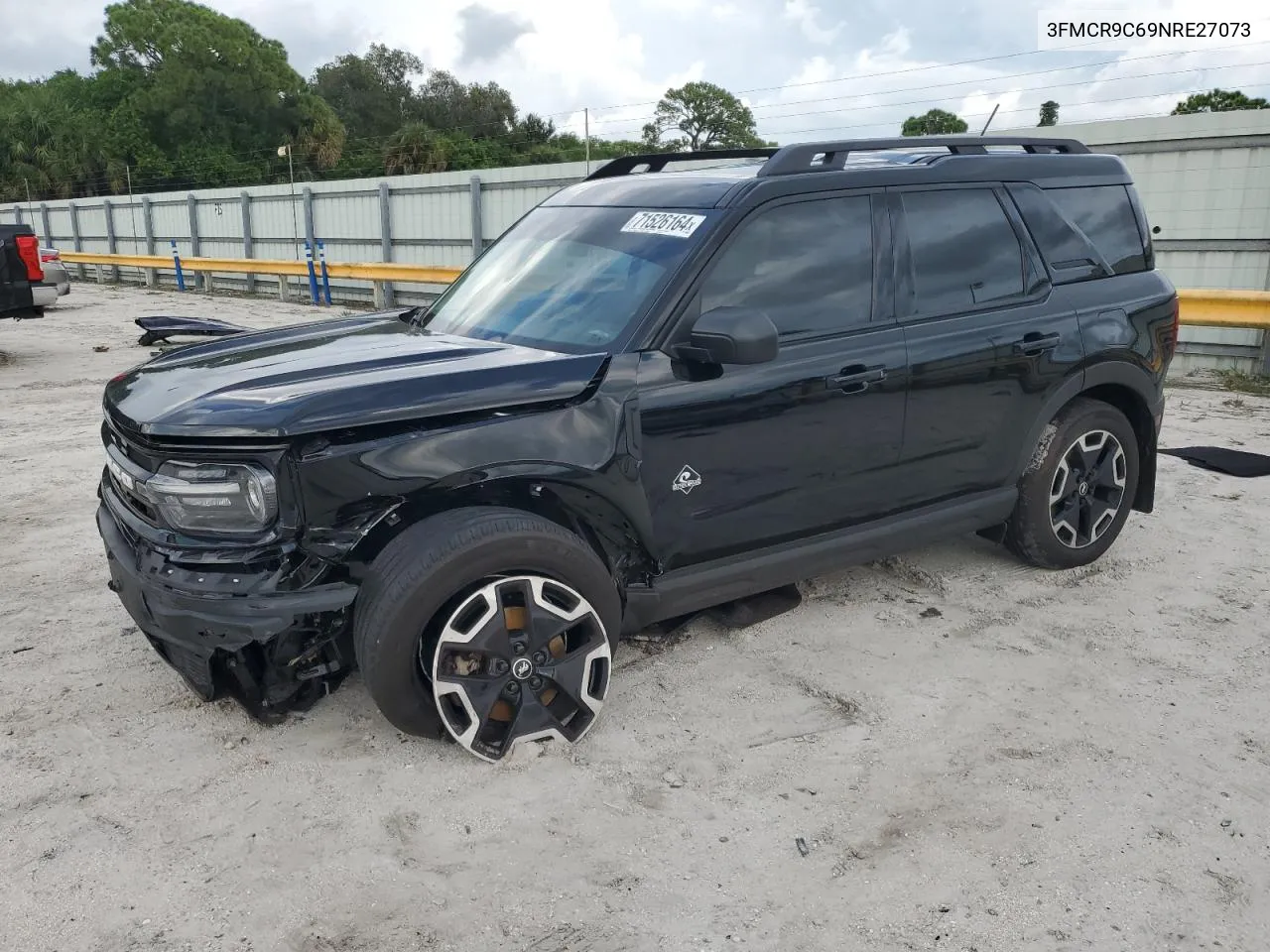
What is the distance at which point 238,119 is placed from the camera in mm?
70375

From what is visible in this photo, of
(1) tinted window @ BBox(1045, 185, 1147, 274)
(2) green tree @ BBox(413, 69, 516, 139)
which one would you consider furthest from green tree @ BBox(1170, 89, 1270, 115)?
(2) green tree @ BBox(413, 69, 516, 139)

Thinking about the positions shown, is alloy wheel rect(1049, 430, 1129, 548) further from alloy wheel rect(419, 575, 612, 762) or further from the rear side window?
alloy wheel rect(419, 575, 612, 762)

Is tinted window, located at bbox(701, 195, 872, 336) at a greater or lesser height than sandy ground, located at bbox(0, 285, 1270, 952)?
greater

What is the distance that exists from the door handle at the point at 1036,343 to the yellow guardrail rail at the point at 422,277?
5.28 m

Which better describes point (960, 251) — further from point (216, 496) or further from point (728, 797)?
point (216, 496)

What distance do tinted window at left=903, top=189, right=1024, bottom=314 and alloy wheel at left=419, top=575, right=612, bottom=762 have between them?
1.89 meters

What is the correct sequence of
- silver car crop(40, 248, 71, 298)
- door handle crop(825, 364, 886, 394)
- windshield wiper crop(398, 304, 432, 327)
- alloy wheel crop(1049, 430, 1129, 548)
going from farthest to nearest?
silver car crop(40, 248, 71, 298) < alloy wheel crop(1049, 430, 1129, 548) < windshield wiper crop(398, 304, 432, 327) < door handle crop(825, 364, 886, 394)

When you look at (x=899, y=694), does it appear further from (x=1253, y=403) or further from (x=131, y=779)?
(x=1253, y=403)

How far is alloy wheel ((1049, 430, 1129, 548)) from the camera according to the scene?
4.54 meters

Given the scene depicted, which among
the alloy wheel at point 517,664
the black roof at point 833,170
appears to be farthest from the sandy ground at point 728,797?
the black roof at point 833,170

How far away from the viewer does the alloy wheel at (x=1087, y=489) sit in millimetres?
4535

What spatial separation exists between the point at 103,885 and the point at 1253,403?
30.8 feet

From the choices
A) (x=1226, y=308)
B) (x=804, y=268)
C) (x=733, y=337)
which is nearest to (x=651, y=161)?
(x=804, y=268)

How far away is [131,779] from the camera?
3.12 meters
